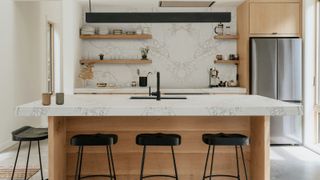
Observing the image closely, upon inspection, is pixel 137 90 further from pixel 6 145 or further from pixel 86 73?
pixel 6 145

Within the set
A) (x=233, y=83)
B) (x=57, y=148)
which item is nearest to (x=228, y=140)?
(x=57, y=148)

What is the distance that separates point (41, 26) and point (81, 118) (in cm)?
492

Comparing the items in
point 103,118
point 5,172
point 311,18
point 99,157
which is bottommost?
point 5,172

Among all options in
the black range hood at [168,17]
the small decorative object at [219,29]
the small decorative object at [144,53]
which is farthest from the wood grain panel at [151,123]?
the small decorative object at [219,29]

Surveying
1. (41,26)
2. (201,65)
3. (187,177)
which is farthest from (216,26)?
(187,177)

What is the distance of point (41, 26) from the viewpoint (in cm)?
810

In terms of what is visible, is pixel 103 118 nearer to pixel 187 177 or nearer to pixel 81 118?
pixel 81 118

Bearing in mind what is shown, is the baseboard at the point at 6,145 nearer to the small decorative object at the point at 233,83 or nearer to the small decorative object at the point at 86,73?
the small decorative object at the point at 86,73

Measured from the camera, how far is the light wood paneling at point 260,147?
3453mm

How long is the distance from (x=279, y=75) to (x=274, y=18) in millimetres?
981

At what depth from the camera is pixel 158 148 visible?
12.5 ft

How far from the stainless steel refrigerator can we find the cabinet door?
0.72 feet

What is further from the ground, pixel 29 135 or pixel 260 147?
pixel 29 135

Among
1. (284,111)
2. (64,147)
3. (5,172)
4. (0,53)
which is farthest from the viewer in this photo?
(0,53)
